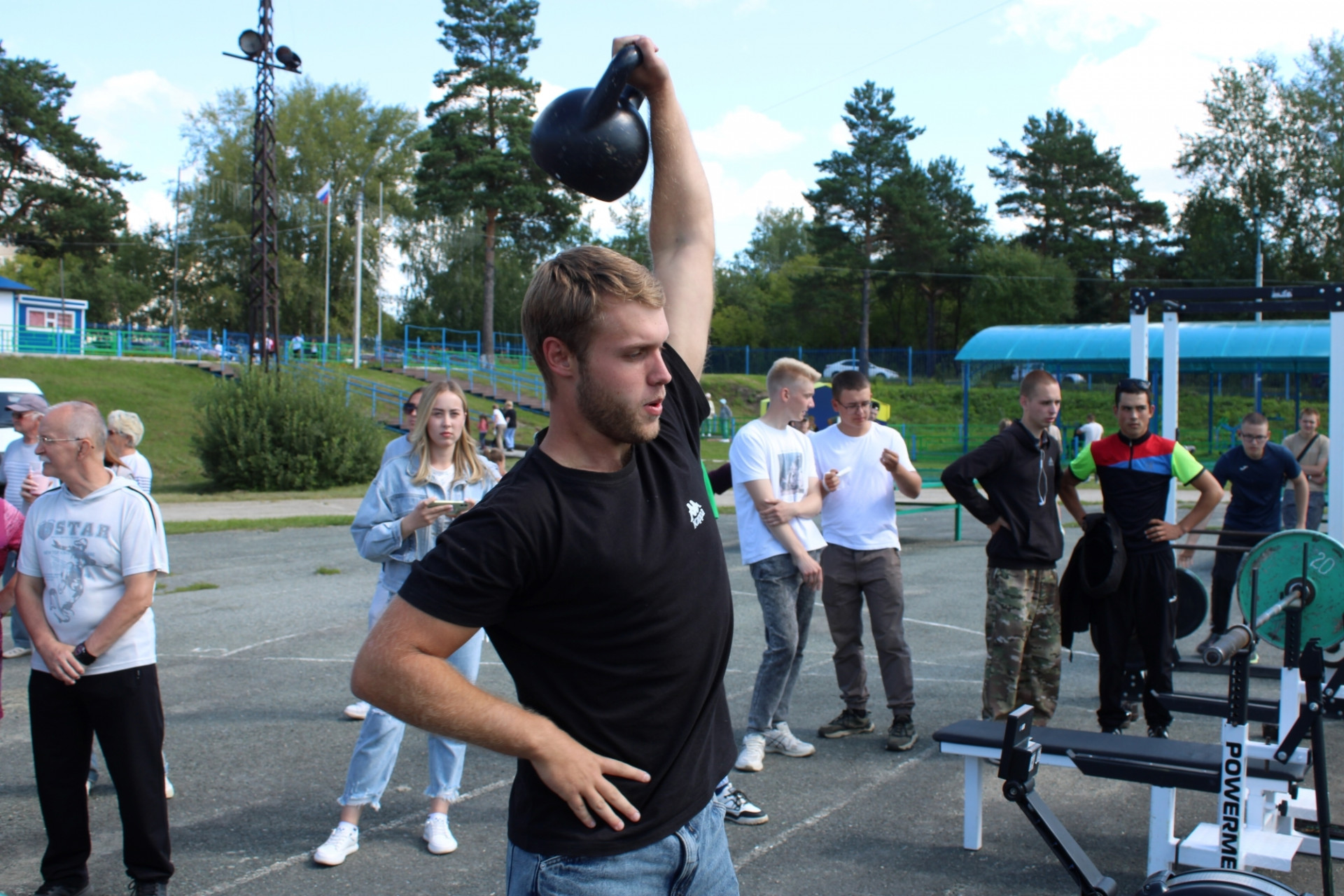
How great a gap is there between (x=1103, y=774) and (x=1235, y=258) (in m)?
55.0

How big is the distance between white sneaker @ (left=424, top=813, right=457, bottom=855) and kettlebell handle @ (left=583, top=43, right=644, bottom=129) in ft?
10.6

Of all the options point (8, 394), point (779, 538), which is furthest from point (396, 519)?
point (8, 394)

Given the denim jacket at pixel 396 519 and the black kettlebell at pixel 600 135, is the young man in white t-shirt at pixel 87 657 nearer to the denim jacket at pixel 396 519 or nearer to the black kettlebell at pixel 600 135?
the denim jacket at pixel 396 519

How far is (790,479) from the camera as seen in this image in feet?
19.1

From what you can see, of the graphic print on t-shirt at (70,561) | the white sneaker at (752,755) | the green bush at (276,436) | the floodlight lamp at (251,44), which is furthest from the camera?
the green bush at (276,436)

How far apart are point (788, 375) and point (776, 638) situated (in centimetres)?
150

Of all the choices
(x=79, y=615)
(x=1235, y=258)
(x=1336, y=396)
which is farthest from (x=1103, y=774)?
(x=1235, y=258)

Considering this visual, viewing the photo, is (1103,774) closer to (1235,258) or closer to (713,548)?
(713,548)

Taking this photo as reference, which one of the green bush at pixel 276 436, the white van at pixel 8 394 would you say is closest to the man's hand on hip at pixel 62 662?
the white van at pixel 8 394

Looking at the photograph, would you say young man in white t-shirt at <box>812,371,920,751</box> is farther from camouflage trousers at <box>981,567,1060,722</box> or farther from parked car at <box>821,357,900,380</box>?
parked car at <box>821,357,900,380</box>

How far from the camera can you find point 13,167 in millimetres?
54719

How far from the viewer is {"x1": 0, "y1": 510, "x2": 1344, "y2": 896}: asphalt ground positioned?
414 cm

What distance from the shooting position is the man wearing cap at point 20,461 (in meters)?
7.77

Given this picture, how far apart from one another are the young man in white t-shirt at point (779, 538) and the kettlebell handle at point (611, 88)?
3.23 meters
